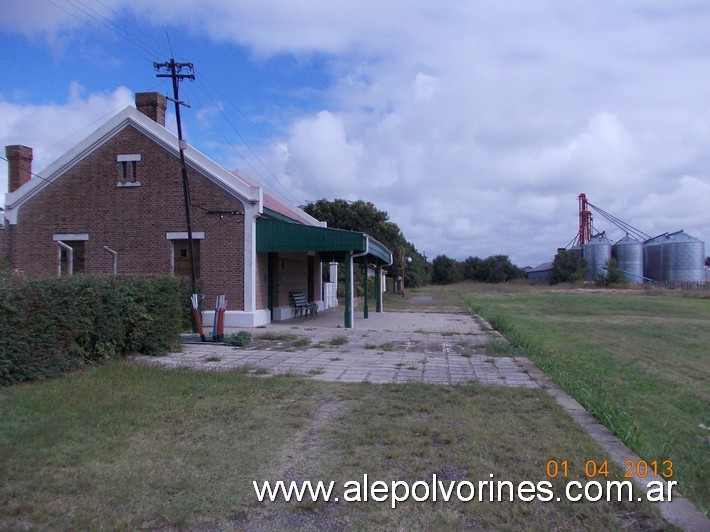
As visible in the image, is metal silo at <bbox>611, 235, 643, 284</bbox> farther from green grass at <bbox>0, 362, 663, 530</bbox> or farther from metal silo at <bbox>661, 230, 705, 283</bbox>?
green grass at <bbox>0, 362, 663, 530</bbox>

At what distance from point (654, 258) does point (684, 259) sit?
4868mm

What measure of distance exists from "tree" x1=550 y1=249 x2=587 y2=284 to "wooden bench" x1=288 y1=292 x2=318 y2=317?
69.2 metres

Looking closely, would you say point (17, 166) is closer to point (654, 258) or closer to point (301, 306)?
point (301, 306)

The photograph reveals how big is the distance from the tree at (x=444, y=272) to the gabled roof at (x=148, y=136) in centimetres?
8412

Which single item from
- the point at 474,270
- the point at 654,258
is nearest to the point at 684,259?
the point at 654,258

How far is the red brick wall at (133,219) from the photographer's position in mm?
17625

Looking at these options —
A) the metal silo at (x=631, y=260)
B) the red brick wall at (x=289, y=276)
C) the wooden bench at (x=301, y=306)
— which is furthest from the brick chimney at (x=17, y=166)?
the metal silo at (x=631, y=260)

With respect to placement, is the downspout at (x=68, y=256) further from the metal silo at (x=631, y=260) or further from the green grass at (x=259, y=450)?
the metal silo at (x=631, y=260)

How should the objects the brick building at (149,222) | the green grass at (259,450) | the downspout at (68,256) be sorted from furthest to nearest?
the downspout at (68,256)
the brick building at (149,222)
the green grass at (259,450)

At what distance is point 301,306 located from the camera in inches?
841

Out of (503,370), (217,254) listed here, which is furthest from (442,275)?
(503,370)

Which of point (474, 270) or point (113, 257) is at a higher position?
point (474, 270)

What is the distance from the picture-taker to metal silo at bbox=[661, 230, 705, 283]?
73.8 metres
